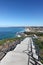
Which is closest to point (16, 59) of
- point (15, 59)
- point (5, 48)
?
point (15, 59)

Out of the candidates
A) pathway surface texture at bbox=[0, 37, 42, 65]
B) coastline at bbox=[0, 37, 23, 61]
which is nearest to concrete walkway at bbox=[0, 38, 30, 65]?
pathway surface texture at bbox=[0, 37, 42, 65]

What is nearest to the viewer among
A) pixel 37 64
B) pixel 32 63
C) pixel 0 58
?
pixel 37 64

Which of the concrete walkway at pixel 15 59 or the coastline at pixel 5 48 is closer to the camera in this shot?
the concrete walkway at pixel 15 59

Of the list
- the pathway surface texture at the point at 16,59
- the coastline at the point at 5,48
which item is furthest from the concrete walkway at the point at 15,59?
the coastline at the point at 5,48

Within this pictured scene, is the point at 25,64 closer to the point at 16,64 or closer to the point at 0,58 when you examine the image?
the point at 16,64

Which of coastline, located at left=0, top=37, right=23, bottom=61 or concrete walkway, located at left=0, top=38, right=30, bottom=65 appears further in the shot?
coastline, located at left=0, top=37, right=23, bottom=61

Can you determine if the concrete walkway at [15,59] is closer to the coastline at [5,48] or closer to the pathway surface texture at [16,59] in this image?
Result: the pathway surface texture at [16,59]

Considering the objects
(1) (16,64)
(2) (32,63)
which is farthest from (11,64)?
(2) (32,63)

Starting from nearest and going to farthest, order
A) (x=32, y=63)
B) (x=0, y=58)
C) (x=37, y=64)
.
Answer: (x=37, y=64) → (x=32, y=63) → (x=0, y=58)

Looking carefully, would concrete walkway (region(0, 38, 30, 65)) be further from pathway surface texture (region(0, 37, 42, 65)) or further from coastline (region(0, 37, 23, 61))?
coastline (region(0, 37, 23, 61))

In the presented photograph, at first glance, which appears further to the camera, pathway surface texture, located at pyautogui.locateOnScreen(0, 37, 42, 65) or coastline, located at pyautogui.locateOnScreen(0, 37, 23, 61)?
coastline, located at pyautogui.locateOnScreen(0, 37, 23, 61)

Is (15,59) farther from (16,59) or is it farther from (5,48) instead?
(5,48)
